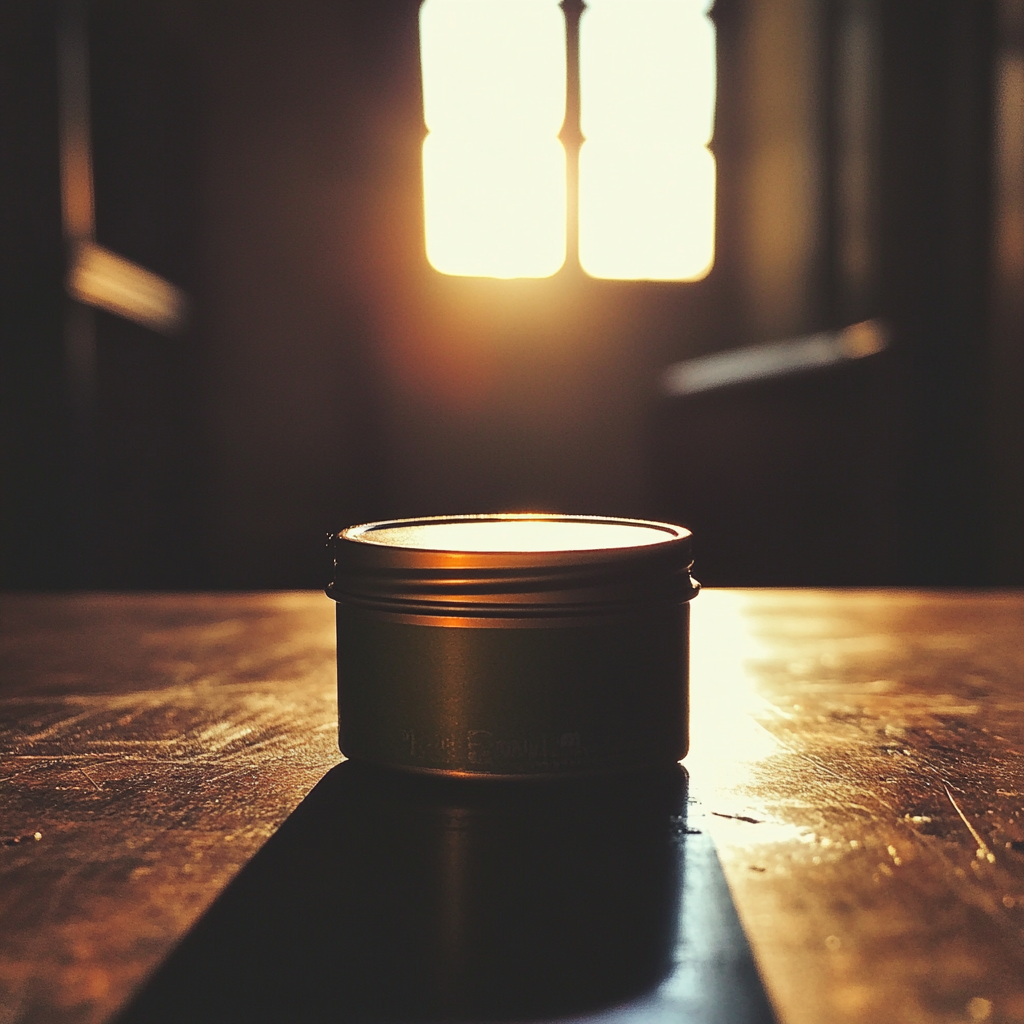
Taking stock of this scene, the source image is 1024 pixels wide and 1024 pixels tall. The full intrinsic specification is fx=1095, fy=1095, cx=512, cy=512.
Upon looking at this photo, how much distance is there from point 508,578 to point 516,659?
0.11ft

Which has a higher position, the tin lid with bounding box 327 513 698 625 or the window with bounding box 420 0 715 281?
the window with bounding box 420 0 715 281

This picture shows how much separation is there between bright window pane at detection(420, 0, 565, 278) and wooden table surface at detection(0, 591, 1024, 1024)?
11.7ft

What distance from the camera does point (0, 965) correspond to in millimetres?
304

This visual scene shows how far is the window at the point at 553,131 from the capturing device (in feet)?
13.8

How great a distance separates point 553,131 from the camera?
425 cm

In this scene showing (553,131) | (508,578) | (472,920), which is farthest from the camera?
(553,131)

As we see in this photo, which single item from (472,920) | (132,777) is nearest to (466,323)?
(132,777)

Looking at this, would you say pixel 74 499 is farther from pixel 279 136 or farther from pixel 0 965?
pixel 0 965

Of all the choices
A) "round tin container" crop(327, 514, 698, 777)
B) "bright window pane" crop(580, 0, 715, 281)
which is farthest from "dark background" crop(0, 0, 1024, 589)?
"round tin container" crop(327, 514, 698, 777)

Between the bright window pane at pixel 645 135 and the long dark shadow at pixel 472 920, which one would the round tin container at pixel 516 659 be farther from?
the bright window pane at pixel 645 135

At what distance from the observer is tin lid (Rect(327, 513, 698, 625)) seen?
17.3 inches

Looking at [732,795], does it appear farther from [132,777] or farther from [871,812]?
[132,777]

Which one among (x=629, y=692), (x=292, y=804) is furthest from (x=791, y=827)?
(x=292, y=804)

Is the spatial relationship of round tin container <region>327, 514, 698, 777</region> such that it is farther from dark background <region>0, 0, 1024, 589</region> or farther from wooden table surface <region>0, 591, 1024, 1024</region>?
dark background <region>0, 0, 1024, 589</region>
